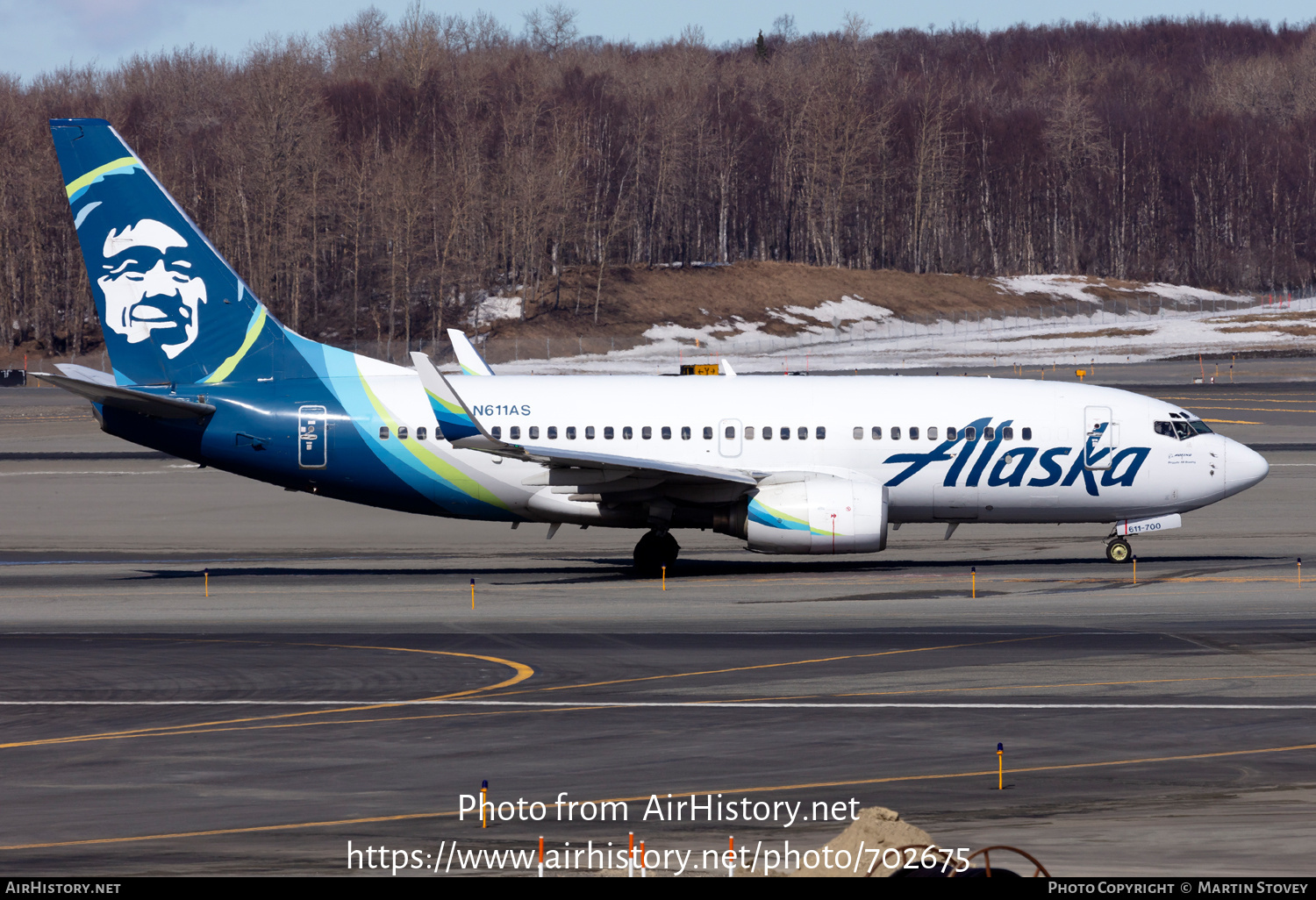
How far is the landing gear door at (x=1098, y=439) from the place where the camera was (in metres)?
30.8

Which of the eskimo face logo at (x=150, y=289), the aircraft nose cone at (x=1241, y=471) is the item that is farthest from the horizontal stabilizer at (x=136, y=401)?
the aircraft nose cone at (x=1241, y=471)

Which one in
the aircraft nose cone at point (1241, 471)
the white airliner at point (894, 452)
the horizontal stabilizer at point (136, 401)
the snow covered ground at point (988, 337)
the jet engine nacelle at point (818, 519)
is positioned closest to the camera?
the horizontal stabilizer at point (136, 401)

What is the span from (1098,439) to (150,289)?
22.4m

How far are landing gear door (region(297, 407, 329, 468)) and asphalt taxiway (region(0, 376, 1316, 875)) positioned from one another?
9.11 feet

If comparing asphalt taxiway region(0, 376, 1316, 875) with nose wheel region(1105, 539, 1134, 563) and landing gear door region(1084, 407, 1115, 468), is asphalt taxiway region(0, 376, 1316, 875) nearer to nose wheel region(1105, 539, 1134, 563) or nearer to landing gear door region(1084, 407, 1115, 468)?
nose wheel region(1105, 539, 1134, 563)

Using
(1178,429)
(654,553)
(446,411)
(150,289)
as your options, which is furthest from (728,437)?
(150,289)

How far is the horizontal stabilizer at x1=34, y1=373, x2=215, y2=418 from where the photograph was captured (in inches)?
1134

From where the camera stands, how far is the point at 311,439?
3084cm

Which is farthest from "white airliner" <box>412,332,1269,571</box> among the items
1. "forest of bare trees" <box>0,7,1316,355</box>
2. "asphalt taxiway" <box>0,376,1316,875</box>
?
"forest of bare trees" <box>0,7,1316,355</box>

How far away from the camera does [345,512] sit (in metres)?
41.6

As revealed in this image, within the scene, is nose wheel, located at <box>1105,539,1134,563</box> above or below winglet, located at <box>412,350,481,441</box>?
below

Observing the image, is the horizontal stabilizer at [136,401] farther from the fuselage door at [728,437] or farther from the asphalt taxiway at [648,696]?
the fuselage door at [728,437]

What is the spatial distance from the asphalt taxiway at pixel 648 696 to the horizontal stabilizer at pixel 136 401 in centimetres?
391

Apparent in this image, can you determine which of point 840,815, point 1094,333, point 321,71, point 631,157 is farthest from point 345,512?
point 321,71
